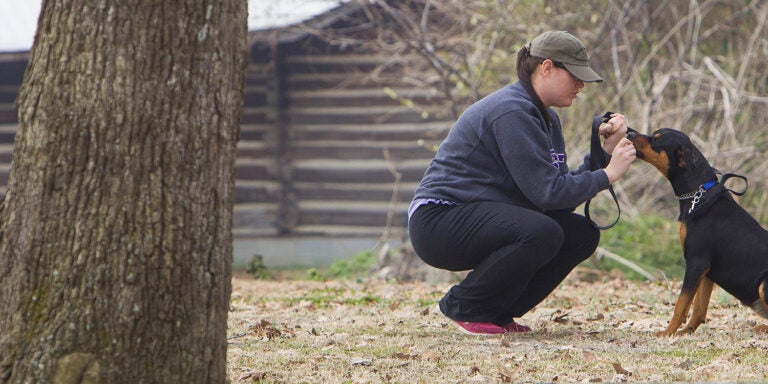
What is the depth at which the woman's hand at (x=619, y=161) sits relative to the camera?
14.4 feet

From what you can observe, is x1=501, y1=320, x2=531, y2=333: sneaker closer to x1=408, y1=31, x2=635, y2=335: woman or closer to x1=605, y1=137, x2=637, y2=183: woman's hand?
x1=408, y1=31, x2=635, y2=335: woman

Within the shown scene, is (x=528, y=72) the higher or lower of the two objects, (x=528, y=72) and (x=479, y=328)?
the higher

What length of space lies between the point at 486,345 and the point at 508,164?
2.94 feet

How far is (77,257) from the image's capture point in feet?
8.89

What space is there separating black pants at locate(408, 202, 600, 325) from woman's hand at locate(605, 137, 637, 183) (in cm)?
37

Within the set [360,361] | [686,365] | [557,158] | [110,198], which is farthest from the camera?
[557,158]

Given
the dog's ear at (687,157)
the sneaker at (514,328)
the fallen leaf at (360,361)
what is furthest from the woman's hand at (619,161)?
the fallen leaf at (360,361)

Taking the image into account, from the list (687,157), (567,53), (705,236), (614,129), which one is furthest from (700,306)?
(567,53)

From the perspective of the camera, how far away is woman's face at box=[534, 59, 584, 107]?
14.5ft

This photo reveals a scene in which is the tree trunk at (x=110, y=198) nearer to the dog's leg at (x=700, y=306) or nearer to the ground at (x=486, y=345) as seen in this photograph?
the ground at (x=486, y=345)

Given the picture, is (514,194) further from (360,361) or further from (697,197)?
(360,361)

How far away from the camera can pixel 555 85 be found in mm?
4445

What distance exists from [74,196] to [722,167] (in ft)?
27.9

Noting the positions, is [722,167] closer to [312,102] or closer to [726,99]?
[726,99]
